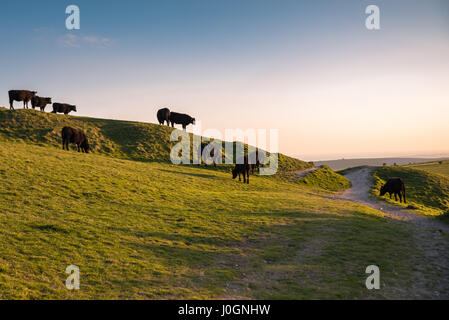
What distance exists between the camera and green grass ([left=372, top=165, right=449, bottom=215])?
36875 millimetres

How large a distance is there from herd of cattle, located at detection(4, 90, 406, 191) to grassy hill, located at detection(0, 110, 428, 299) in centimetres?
711

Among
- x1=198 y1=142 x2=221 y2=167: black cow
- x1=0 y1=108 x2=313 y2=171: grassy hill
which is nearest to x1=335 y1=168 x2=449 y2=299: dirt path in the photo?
x1=198 y1=142 x2=221 y2=167: black cow

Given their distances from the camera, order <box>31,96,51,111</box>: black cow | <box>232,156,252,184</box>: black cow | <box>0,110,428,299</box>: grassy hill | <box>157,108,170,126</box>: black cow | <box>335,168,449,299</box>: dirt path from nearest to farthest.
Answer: <box>0,110,428,299</box>: grassy hill → <box>335,168,449,299</box>: dirt path → <box>232,156,252,184</box>: black cow → <box>31,96,51,111</box>: black cow → <box>157,108,170,126</box>: black cow

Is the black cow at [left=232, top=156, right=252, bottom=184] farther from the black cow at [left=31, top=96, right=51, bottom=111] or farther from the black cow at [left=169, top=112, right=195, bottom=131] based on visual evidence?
the black cow at [left=31, top=96, right=51, bottom=111]

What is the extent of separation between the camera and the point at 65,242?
10.9 metres

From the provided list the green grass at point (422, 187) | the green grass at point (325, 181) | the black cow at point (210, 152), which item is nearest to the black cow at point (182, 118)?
the black cow at point (210, 152)

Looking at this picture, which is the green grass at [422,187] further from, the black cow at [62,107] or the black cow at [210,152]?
the black cow at [62,107]

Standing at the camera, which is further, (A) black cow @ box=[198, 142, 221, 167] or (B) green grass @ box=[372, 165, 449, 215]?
(A) black cow @ box=[198, 142, 221, 167]

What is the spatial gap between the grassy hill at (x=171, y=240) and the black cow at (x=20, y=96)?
22.0 metres

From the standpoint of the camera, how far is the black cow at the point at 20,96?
39844 millimetres

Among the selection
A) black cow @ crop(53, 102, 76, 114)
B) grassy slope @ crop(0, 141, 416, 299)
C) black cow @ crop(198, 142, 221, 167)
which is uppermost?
black cow @ crop(53, 102, 76, 114)
